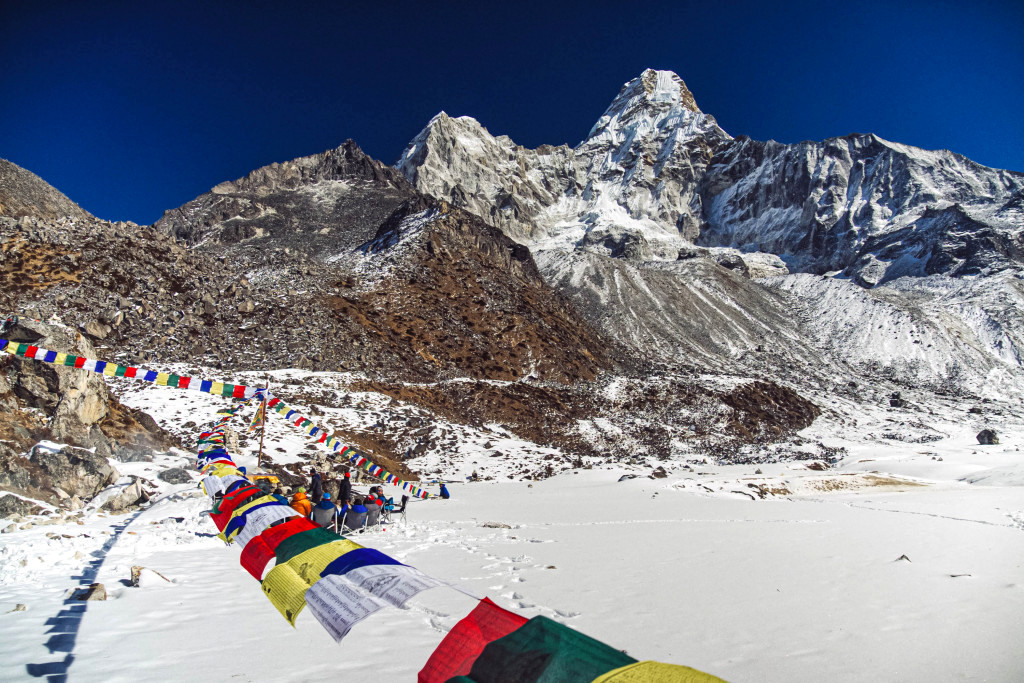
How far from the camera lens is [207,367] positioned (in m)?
26.3

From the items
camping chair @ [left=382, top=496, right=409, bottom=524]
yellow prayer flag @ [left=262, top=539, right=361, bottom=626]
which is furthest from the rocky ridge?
yellow prayer flag @ [left=262, top=539, right=361, bottom=626]

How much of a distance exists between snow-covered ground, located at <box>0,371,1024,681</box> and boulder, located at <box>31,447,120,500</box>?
3.44 ft

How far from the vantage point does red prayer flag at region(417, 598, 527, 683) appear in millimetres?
2881

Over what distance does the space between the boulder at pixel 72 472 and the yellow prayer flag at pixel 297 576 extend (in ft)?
28.1

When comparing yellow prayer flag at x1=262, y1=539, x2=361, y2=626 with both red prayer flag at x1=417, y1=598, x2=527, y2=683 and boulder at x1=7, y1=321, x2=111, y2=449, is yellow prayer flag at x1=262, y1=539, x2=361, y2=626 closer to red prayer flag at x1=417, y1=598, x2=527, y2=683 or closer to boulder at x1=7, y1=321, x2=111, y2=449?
red prayer flag at x1=417, y1=598, x2=527, y2=683

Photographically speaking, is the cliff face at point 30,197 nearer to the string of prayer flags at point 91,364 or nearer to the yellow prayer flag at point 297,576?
the string of prayer flags at point 91,364

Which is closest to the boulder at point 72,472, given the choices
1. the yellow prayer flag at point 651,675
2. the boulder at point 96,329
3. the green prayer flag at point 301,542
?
the green prayer flag at point 301,542

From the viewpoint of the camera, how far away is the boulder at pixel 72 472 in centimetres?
965

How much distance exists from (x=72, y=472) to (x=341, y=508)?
5345 millimetres

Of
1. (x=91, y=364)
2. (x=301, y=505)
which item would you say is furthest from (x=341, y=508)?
(x=91, y=364)

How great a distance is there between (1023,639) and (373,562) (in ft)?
19.8

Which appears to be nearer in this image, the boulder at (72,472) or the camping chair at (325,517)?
the boulder at (72,472)

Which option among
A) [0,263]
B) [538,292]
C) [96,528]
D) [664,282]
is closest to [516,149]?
[664,282]

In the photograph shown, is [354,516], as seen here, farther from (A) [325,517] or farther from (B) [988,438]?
(B) [988,438]
